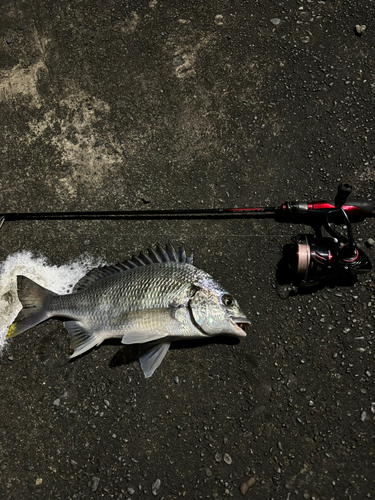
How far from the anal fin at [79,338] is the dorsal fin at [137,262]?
33 centimetres

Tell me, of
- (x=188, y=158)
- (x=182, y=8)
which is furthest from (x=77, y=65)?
(x=188, y=158)

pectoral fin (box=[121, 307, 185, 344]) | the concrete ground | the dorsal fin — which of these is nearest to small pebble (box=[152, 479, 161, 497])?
A: the concrete ground

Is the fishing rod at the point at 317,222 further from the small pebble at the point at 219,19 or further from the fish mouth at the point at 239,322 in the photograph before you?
the small pebble at the point at 219,19

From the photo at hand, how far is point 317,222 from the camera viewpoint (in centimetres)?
345

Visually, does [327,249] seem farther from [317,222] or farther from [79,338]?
[79,338]

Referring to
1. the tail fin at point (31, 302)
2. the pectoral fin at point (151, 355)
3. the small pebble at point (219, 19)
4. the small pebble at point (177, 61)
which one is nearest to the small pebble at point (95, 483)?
the pectoral fin at point (151, 355)

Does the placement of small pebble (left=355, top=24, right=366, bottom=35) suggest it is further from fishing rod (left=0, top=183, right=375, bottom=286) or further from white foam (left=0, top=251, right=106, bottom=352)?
white foam (left=0, top=251, right=106, bottom=352)

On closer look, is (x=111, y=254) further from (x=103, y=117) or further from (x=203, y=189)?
(x=103, y=117)

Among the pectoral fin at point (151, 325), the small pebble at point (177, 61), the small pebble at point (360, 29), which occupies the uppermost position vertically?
the small pebble at point (360, 29)

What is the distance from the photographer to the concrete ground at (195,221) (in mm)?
3096

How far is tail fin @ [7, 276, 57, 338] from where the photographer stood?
324 cm

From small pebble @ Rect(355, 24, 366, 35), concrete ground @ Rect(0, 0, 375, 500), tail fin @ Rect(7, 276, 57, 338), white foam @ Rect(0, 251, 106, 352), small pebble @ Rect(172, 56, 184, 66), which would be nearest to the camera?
concrete ground @ Rect(0, 0, 375, 500)

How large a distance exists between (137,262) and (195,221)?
0.71m

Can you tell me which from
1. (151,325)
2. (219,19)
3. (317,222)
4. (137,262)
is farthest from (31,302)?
(219,19)
